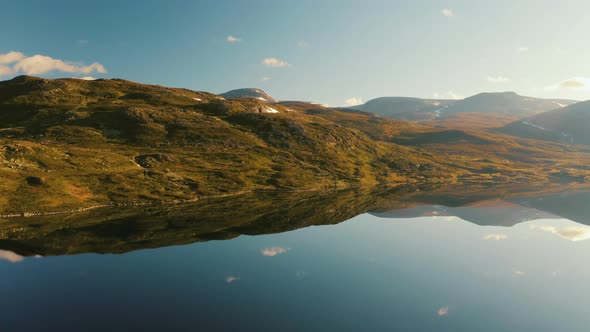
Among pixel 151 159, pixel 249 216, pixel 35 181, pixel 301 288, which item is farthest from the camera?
pixel 151 159

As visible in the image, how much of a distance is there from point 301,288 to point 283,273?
578 centimetres

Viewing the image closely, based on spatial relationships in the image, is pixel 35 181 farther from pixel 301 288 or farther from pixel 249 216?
pixel 301 288

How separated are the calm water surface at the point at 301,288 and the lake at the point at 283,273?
190mm

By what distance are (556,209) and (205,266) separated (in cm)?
11934

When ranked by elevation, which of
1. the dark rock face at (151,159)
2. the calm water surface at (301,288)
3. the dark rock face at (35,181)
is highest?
the dark rock face at (151,159)

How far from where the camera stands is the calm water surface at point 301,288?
31.2m

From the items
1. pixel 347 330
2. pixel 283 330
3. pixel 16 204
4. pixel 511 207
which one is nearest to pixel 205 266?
pixel 283 330

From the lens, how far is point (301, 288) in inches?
1540

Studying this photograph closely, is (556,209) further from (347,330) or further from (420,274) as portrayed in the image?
(347,330)

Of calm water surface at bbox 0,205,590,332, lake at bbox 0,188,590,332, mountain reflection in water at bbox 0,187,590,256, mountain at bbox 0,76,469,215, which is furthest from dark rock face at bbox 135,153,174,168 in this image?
calm water surface at bbox 0,205,590,332

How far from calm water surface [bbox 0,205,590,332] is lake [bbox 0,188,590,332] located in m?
0.19

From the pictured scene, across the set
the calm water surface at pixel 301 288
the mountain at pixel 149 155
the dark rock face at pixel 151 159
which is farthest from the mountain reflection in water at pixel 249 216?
the dark rock face at pixel 151 159

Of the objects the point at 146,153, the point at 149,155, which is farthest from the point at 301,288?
the point at 146,153

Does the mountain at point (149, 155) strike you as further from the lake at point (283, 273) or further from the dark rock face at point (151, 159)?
the lake at point (283, 273)
